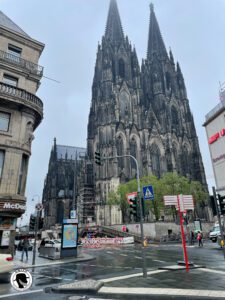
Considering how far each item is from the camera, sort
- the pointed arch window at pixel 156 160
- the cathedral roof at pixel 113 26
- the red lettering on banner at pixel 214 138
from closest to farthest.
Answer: the red lettering on banner at pixel 214 138 < the pointed arch window at pixel 156 160 < the cathedral roof at pixel 113 26

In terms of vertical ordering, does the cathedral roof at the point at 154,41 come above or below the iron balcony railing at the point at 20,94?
above

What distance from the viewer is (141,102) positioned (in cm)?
6606

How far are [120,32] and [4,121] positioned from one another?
69406mm

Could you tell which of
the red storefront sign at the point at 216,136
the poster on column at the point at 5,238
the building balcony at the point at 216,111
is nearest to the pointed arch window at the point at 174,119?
the building balcony at the point at 216,111

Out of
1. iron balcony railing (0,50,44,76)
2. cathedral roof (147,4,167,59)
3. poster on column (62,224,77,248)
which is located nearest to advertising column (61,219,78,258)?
poster on column (62,224,77,248)

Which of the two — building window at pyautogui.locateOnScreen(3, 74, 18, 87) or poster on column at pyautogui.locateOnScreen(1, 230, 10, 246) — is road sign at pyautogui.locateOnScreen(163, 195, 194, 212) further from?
building window at pyautogui.locateOnScreen(3, 74, 18, 87)

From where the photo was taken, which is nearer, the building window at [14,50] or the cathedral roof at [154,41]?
the building window at [14,50]

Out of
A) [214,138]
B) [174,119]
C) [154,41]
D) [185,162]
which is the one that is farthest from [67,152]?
[214,138]

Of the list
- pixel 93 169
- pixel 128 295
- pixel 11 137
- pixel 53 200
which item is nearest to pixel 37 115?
pixel 11 137

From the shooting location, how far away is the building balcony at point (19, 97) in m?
16.3

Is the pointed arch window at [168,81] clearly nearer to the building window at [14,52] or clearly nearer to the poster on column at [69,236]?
the building window at [14,52]

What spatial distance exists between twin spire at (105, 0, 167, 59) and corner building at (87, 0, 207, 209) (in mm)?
344

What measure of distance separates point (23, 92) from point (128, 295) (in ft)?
49.5

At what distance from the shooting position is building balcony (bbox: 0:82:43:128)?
53.6ft
